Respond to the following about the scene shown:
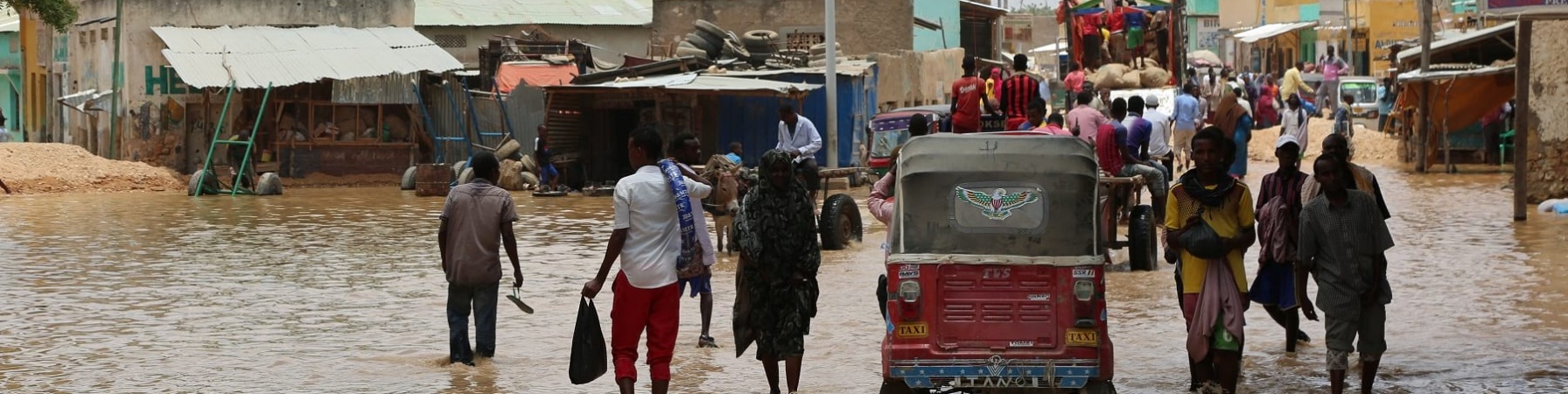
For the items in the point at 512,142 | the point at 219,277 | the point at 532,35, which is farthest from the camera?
the point at 532,35

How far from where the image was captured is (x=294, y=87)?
97.8 feet

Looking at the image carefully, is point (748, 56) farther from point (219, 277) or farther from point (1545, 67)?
point (219, 277)

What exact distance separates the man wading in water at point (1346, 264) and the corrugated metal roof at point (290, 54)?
22.5 metres

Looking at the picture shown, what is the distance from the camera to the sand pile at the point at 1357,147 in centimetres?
3093

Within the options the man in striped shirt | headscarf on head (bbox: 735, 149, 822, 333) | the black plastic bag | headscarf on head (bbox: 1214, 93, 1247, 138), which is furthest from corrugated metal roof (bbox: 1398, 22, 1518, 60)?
the black plastic bag

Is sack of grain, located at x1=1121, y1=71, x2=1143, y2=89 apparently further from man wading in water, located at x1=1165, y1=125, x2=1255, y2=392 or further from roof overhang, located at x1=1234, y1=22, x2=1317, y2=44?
man wading in water, located at x1=1165, y1=125, x2=1255, y2=392

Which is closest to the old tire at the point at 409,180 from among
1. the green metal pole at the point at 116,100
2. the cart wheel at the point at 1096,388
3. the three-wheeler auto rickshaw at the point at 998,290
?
the green metal pole at the point at 116,100

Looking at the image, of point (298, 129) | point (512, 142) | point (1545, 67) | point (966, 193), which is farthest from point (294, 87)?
point (966, 193)

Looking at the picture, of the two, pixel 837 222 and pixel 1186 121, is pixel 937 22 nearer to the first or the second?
pixel 1186 121

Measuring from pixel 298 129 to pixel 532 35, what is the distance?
494cm

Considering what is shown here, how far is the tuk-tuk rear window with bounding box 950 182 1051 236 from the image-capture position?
302 inches

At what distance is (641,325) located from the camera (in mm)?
7961

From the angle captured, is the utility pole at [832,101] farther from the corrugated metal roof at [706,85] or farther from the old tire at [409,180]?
the old tire at [409,180]

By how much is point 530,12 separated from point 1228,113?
825 inches
